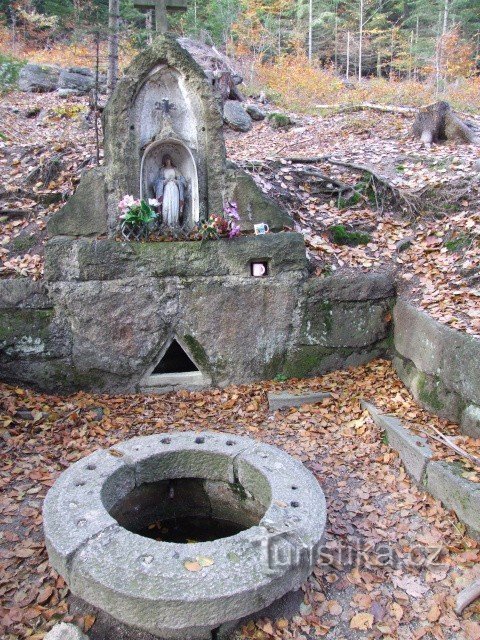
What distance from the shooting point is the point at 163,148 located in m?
5.68

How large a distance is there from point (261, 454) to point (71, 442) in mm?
1869

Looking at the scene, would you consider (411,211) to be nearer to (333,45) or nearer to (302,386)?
(302,386)

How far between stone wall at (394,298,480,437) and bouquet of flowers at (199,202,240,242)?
2.03m

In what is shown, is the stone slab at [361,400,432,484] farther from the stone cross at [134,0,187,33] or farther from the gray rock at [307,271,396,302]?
the stone cross at [134,0,187,33]

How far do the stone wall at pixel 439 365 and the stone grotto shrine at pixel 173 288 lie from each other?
1.61ft

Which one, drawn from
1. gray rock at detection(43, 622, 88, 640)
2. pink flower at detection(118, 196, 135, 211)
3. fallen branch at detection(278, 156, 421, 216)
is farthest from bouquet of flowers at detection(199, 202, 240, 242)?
gray rock at detection(43, 622, 88, 640)

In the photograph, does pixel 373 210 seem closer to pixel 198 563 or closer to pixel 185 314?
pixel 185 314

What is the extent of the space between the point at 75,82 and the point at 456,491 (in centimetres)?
1466

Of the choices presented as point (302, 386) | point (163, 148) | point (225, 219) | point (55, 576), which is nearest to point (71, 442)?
point (55, 576)

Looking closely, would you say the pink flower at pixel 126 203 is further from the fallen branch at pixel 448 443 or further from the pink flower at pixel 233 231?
the fallen branch at pixel 448 443

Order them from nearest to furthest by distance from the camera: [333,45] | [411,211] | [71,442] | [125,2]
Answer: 1. [71,442]
2. [411,211]
3. [125,2]
4. [333,45]

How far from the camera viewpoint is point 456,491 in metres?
3.41

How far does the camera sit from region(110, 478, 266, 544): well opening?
12.5 feet

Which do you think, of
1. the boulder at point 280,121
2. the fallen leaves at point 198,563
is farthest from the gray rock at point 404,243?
the boulder at point 280,121
